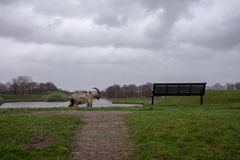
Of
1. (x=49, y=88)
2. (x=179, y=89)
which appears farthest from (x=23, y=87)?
A: (x=179, y=89)

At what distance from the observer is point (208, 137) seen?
8.81 metres

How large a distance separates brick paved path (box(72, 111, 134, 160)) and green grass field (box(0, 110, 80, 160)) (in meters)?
0.28

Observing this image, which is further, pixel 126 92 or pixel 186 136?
pixel 126 92

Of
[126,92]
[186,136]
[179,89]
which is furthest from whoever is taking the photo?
[126,92]

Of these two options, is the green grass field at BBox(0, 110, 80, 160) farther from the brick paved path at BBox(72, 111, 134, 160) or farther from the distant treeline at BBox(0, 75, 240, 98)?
the distant treeline at BBox(0, 75, 240, 98)

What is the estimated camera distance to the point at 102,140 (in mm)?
8938

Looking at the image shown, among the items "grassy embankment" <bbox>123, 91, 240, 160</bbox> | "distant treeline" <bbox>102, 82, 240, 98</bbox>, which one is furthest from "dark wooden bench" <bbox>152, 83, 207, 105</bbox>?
"distant treeline" <bbox>102, 82, 240, 98</bbox>

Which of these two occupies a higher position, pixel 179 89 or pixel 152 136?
pixel 179 89

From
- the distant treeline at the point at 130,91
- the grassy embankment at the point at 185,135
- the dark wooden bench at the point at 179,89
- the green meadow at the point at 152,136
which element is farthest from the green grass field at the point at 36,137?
the distant treeline at the point at 130,91

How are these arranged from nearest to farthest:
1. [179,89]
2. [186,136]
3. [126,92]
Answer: [186,136] < [179,89] < [126,92]

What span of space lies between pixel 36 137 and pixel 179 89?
10270mm

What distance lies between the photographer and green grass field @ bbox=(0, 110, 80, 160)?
7868mm

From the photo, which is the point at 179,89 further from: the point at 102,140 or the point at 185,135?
the point at 102,140

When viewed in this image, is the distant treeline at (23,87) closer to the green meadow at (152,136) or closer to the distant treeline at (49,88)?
the distant treeline at (49,88)
